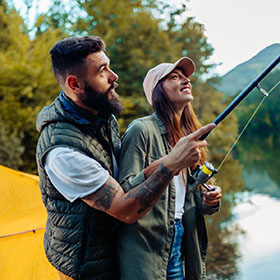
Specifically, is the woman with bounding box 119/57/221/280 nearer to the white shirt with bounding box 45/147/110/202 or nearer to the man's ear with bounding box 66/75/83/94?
the white shirt with bounding box 45/147/110/202

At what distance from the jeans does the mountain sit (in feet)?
3.17

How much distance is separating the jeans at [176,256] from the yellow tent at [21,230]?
1881 millimetres

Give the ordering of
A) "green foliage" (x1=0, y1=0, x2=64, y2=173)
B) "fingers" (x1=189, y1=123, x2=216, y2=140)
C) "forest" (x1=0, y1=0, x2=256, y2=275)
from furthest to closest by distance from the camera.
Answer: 1. "green foliage" (x1=0, y1=0, x2=64, y2=173)
2. "forest" (x1=0, y1=0, x2=256, y2=275)
3. "fingers" (x1=189, y1=123, x2=216, y2=140)

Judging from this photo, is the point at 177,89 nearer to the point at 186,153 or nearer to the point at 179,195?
the point at 179,195

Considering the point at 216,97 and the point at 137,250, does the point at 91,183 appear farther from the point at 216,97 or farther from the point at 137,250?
the point at 216,97

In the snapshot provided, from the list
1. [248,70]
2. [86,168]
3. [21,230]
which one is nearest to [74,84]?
[86,168]

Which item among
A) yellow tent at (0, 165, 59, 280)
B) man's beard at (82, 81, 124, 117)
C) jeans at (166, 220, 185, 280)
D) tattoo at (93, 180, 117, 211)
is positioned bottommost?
yellow tent at (0, 165, 59, 280)

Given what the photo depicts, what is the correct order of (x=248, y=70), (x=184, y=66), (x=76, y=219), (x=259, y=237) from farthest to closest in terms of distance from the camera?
(x=259, y=237)
(x=248, y=70)
(x=184, y=66)
(x=76, y=219)

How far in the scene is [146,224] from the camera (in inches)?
71.4

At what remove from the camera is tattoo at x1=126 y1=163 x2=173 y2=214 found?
160cm

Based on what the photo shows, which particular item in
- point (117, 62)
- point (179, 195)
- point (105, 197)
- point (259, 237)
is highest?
point (105, 197)

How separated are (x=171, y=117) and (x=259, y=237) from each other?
523 centimetres

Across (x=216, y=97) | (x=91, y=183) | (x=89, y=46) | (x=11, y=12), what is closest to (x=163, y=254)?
(x=91, y=183)

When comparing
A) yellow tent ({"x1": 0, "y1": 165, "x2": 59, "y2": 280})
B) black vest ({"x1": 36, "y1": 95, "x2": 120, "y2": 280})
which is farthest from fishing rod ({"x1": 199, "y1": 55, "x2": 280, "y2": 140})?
yellow tent ({"x1": 0, "y1": 165, "x2": 59, "y2": 280})
